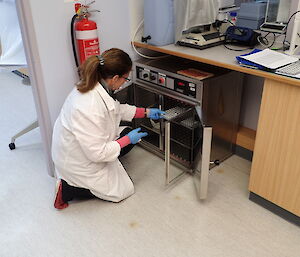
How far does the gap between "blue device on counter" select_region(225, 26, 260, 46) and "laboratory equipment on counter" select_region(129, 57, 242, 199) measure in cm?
19

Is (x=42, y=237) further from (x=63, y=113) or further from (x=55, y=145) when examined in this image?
(x=63, y=113)

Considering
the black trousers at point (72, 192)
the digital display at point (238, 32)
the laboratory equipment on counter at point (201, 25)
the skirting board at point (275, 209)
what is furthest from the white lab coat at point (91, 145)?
the digital display at point (238, 32)

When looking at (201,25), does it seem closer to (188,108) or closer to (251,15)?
(251,15)

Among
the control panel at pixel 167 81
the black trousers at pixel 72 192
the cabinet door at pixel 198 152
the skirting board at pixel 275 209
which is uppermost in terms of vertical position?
the control panel at pixel 167 81

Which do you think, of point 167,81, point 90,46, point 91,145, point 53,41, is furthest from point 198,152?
point 53,41

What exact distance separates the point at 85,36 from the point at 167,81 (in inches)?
22.4

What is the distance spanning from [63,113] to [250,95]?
128 cm

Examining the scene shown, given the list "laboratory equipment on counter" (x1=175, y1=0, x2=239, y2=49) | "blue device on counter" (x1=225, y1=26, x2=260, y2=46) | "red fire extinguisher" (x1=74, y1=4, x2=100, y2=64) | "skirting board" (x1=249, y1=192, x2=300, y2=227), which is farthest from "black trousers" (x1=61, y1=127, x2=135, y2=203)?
"blue device on counter" (x1=225, y1=26, x2=260, y2=46)

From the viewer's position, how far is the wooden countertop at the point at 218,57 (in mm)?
1452

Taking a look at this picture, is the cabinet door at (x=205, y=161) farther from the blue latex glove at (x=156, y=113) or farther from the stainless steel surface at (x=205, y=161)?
the blue latex glove at (x=156, y=113)

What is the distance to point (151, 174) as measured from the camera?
2.14m

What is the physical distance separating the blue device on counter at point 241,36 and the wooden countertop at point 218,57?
0.29 feet

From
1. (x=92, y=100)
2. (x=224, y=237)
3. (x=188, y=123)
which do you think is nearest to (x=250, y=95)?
(x=188, y=123)

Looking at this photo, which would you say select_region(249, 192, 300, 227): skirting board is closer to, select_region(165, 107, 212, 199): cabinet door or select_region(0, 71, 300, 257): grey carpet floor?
select_region(0, 71, 300, 257): grey carpet floor
